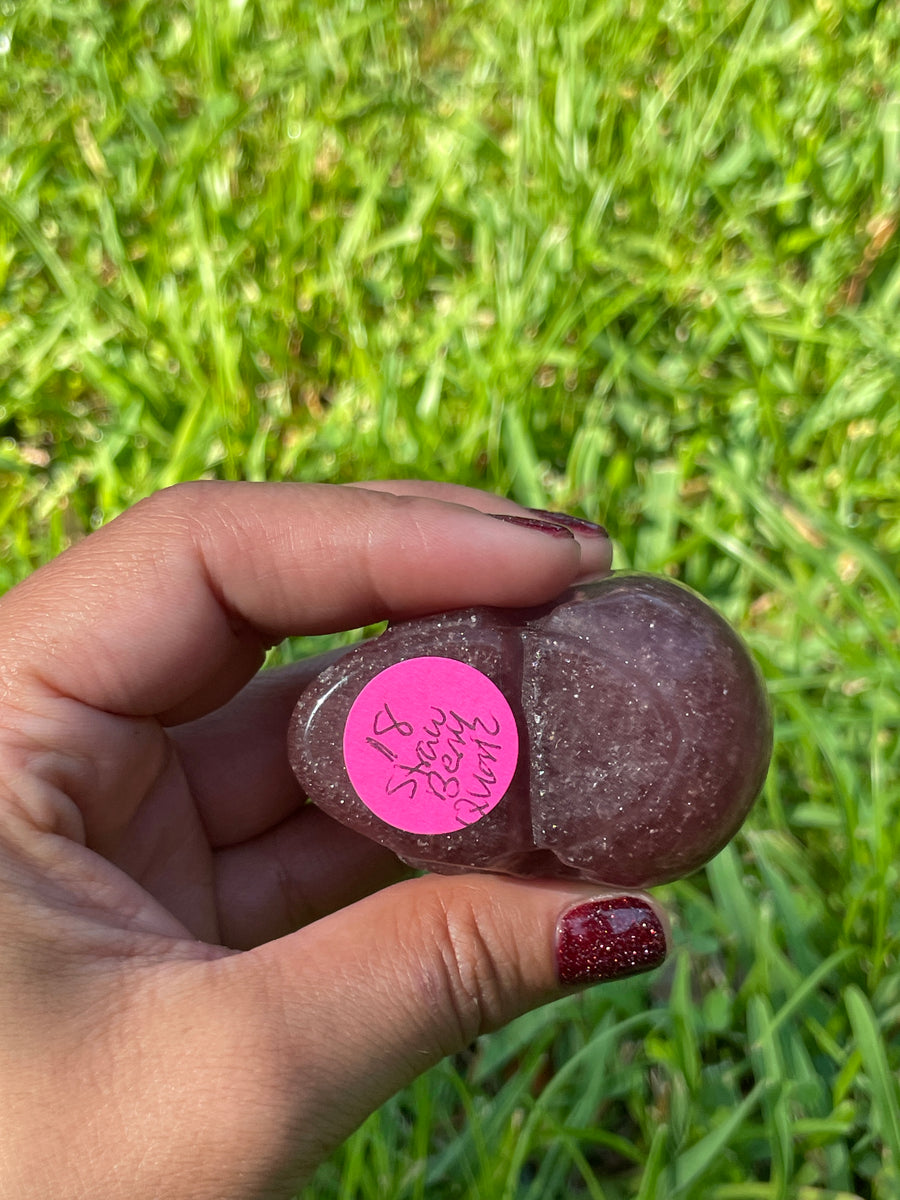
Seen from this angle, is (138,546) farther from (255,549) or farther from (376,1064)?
(376,1064)

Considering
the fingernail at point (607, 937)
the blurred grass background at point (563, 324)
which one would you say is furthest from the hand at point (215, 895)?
the blurred grass background at point (563, 324)

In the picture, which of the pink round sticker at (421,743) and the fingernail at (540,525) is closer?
the pink round sticker at (421,743)

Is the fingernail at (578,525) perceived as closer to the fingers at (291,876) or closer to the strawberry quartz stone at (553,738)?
the strawberry quartz stone at (553,738)

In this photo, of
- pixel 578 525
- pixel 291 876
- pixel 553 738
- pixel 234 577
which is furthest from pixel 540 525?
pixel 291 876

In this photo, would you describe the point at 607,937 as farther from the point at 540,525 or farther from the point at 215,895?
the point at 215,895

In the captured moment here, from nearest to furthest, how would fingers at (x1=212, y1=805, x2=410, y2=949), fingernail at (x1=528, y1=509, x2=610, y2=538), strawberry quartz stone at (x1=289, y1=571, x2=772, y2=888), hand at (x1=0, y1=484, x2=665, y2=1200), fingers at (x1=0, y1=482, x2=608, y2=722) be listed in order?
hand at (x1=0, y1=484, x2=665, y2=1200), strawberry quartz stone at (x1=289, y1=571, x2=772, y2=888), fingers at (x1=0, y1=482, x2=608, y2=722), fingernail at (x1=528, y1=509, x2=610, y2=538), fingers at (x1=212, y1=805, x2=410, y2=949)

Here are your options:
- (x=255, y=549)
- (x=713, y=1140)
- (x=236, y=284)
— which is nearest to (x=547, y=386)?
(x=236, y=284)

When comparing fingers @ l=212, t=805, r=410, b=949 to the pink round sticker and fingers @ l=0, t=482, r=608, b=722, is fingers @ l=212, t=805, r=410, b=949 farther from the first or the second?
the pink round sticker

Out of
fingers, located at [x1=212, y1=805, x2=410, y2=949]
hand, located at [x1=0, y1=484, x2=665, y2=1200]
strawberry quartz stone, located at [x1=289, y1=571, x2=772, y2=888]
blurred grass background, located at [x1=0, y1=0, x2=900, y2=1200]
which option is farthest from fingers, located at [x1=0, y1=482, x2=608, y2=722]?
blurred grass background, located at [x1=0, y1=0, x2=900, y2=1200]
